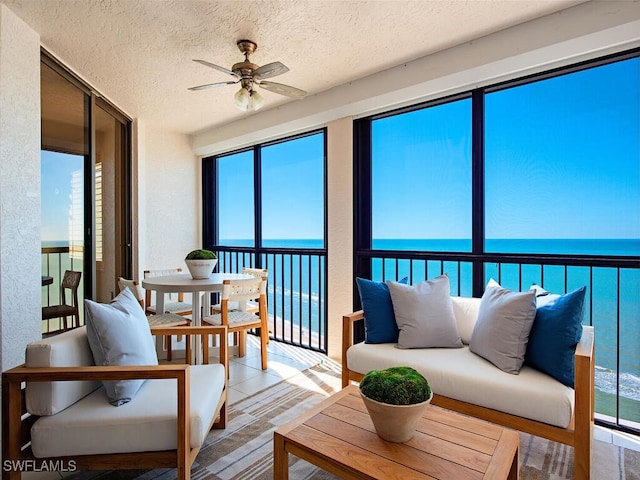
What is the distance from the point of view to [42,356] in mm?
1469

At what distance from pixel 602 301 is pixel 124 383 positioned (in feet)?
10.9

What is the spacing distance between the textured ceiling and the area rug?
2.58m

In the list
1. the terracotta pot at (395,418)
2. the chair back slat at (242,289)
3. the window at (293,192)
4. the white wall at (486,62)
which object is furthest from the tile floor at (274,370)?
the white wall at (486,62)

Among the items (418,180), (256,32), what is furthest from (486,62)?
(256,32)

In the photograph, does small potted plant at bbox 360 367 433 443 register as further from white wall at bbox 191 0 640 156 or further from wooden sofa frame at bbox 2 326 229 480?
white wall at bbox 191 0 640 156

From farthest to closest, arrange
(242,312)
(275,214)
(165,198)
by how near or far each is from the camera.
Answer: (275,214)
(165,198)
(242,312)

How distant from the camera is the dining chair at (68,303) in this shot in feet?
8.80

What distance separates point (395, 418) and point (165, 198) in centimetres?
427

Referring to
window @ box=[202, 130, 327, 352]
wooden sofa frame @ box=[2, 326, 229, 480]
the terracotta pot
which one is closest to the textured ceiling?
window @ box=[202, 130, 327, 352]

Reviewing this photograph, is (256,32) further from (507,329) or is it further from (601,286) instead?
(601,286)

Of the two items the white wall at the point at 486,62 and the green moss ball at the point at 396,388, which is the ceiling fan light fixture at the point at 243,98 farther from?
the green moss ball at the point at 396,388

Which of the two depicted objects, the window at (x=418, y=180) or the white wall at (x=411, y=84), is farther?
the window at (x=418, y=180)

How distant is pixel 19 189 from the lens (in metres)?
2.20

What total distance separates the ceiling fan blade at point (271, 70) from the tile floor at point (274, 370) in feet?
7.52
